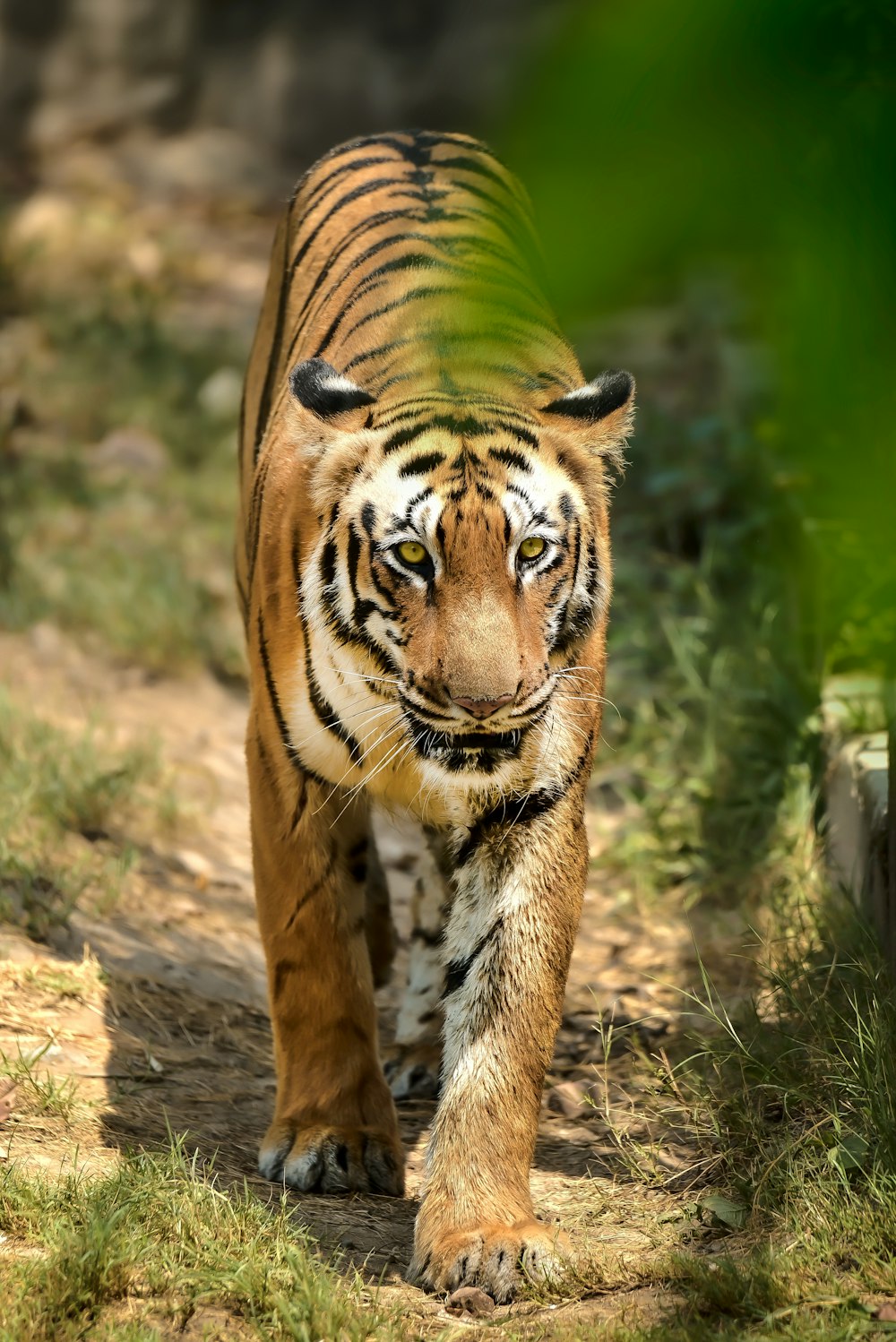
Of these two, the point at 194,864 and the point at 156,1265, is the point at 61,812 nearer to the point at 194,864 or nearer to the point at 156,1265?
the point at 194,864

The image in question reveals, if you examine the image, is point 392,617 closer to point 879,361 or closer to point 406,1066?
point 406,1066

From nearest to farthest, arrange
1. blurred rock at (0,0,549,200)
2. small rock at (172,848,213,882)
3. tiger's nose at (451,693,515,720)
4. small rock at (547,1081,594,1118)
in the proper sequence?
tiger's nose at (451,693,515,720), small rock at (547,1081,594,1118), small rock at (172,848,213,882), blurred rock at (0,0,549,200)

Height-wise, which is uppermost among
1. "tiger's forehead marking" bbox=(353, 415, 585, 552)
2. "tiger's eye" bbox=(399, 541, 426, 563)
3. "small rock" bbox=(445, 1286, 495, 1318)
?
"tiger's forehead marking" bbox=(353, 415, 585, 552)

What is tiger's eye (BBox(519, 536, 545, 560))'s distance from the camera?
2.57 metres

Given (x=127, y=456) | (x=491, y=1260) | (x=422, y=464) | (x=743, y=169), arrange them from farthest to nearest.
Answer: (x=127, y=456), (x=422, y=464), (x=491, y=1260), (x=743, y=169)

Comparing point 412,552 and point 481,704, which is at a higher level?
point 412,552

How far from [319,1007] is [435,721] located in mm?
723

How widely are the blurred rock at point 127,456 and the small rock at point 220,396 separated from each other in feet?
1.41

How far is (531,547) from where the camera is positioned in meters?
2.58

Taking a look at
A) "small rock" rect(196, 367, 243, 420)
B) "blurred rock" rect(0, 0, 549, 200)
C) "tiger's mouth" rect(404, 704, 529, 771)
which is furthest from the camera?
"blurred rock" rect(0, 0, 549, 200)

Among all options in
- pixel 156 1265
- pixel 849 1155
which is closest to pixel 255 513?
pixel 156 1265

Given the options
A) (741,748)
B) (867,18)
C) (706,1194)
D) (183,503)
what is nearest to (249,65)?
(183,503)

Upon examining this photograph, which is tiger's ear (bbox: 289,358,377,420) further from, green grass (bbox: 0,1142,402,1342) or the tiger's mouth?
green grass (bbox: 0,1142,402,1342)

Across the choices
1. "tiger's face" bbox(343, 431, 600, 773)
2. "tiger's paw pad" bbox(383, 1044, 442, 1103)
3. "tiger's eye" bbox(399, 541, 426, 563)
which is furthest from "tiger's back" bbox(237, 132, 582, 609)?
"tiger's paw pad" bbox(383, 1044, 442, 1103)
